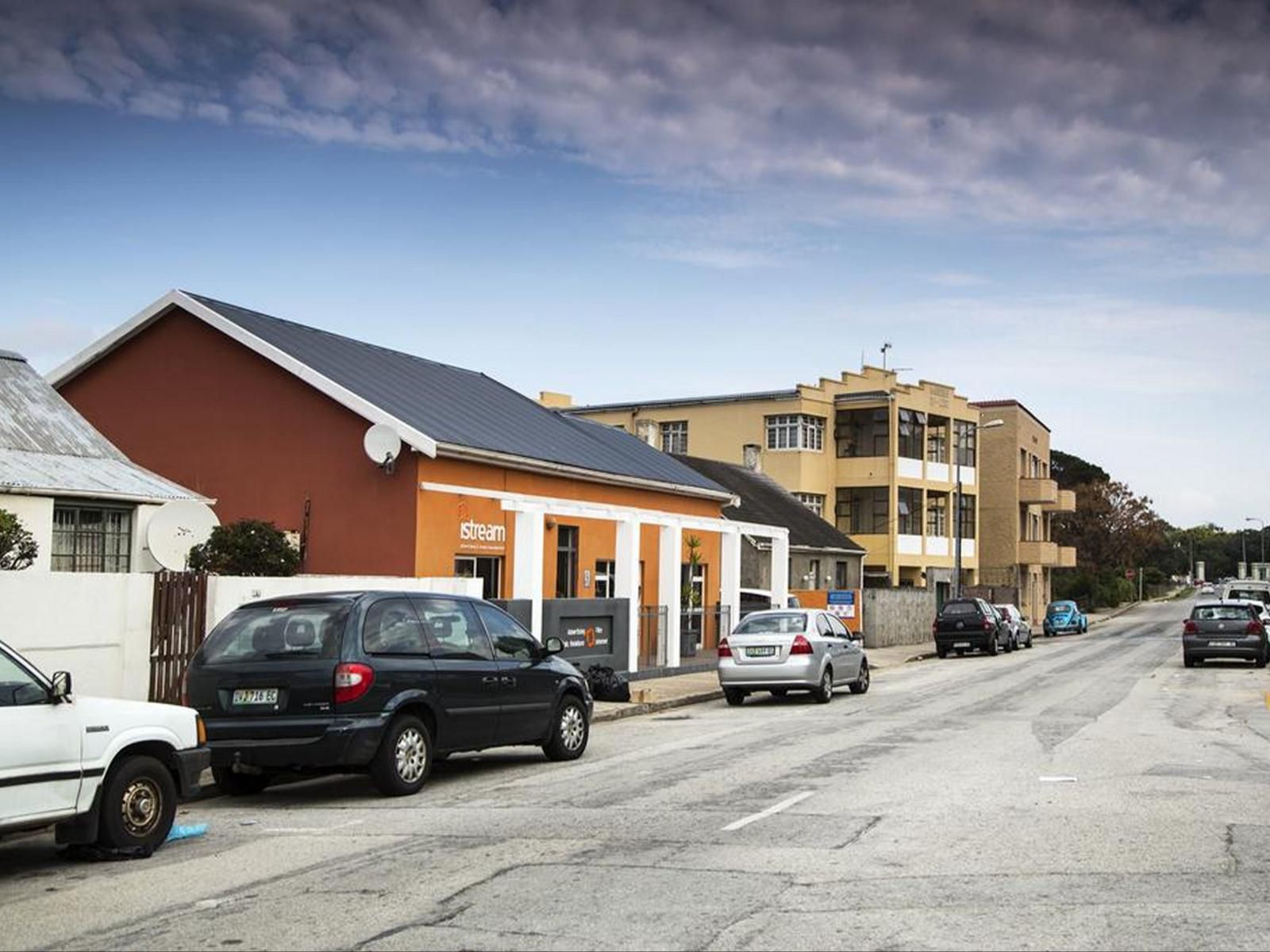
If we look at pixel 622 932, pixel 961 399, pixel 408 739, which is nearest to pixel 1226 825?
pixel 622 932

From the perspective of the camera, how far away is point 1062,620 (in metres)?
58.6

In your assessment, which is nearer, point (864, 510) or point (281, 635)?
point (281, 635)

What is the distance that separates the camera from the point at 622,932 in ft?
22.3

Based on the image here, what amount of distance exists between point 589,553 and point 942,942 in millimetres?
22914

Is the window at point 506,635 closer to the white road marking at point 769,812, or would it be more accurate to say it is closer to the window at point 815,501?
the white road marking at point 769,812

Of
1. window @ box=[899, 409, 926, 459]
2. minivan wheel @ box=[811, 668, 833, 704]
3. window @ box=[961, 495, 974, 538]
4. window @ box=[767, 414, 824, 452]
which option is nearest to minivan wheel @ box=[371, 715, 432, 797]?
minivan wheel @ box=[811, 668, 833, 704]

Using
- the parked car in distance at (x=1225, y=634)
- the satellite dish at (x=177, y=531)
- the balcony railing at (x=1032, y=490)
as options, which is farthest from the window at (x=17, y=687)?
the balcony railing at (x=1032, y=490)

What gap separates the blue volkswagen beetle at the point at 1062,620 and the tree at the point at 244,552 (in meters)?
43.7

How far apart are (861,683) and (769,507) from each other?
23.3 metres

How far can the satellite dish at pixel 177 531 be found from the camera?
18078 mm

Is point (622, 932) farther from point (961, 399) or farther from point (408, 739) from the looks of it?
→ point (961, 399)

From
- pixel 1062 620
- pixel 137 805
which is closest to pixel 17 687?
pixel 137 805

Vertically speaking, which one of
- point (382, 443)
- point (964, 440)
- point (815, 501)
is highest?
point (964, 440)

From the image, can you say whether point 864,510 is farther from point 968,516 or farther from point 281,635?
point 281,635
